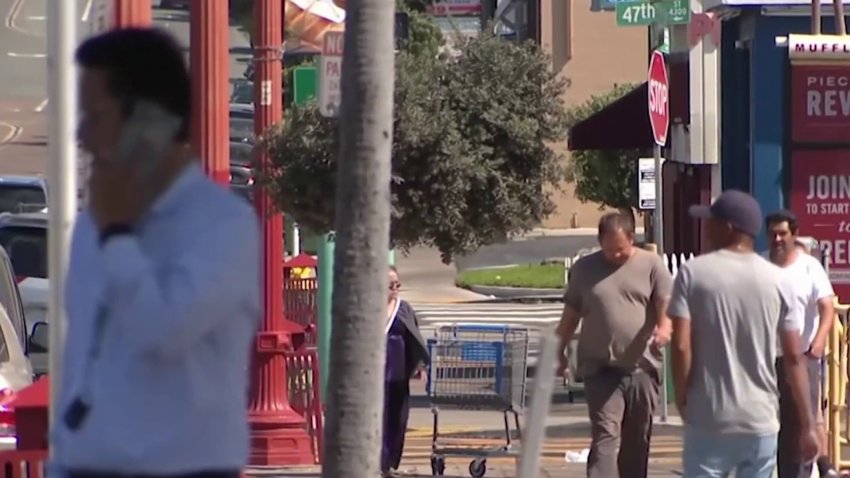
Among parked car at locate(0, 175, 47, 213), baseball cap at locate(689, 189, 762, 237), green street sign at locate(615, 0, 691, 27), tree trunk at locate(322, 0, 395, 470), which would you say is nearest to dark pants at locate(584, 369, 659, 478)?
baseball cap at locate(689, 189, 762, 237)

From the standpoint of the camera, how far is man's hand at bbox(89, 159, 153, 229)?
3303 mm

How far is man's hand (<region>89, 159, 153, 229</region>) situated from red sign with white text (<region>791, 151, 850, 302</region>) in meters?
13.3

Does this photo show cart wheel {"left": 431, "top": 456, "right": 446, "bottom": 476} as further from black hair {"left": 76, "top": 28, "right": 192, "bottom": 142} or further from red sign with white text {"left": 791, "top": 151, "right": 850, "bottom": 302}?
black hair {"left": 76, "top": 28, "right": 192, "bottom": 142}

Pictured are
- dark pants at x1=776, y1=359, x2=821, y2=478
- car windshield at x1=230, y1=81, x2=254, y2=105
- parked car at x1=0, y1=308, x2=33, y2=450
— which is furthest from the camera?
car windshield at x1=230, y1=81, x2=254, y2=105

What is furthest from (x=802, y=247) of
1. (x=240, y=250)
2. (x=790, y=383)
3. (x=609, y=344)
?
(x=240, y=250)

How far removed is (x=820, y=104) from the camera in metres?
15.9

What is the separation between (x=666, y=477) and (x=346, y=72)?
229 inches

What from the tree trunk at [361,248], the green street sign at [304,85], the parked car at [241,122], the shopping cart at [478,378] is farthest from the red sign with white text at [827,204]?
the parked car at [241,122]

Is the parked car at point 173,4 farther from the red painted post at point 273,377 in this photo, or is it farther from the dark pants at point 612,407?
the dark pants at point 612,407

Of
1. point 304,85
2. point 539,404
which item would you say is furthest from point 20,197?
point 539,404

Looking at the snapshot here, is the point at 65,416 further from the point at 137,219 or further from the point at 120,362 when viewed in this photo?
the point at 137,219

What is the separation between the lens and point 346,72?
6465 mm

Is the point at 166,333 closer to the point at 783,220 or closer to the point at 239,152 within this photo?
the point at 783,220

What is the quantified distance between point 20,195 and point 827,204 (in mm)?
10798
